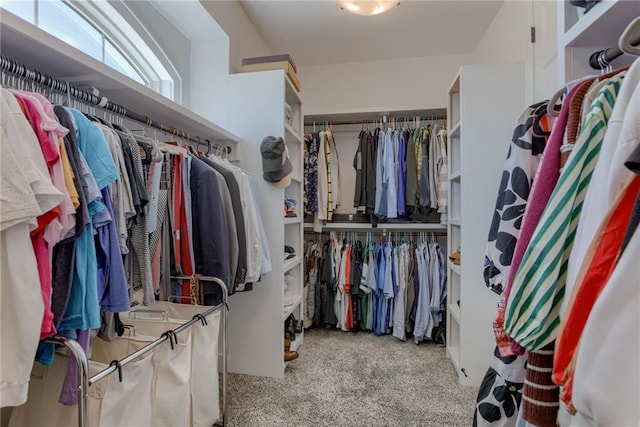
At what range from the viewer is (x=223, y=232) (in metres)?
1.40

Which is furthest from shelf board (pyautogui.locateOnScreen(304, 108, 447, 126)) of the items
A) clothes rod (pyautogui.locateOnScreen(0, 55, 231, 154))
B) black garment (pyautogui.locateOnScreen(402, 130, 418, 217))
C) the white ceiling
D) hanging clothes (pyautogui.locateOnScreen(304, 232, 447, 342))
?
clothes rod (pyautogui.locateOnScreen(0, 55, 231, 154))

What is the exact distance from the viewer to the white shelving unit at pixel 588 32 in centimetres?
69

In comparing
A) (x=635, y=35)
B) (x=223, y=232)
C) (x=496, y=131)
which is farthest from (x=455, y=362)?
(x=635, y=35)

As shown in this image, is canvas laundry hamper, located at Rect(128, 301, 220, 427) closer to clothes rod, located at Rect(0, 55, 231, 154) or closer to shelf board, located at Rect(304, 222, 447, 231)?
clothes rod, located at Rect(0, 55, 231, 154)

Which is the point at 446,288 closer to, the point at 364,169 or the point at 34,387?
the point at 364,169

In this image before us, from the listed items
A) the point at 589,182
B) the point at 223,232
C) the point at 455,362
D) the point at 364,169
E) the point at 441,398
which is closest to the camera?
the point at 589,182

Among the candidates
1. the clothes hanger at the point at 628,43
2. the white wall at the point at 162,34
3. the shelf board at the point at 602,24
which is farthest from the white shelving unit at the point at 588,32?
the white wall at the point at 162,34

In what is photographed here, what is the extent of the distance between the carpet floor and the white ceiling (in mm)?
2721

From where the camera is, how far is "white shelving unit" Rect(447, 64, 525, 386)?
1892 millimetres

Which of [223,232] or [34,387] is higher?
[223,232]

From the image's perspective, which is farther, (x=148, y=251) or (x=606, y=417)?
(x=148, y=251)

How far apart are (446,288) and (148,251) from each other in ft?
7.48

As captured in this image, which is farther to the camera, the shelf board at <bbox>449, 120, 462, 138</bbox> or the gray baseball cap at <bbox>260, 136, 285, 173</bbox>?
the shelf board at <bbox>449, 120, 462, 138</bbox>

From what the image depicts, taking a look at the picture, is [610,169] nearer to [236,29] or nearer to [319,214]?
[319,214]
